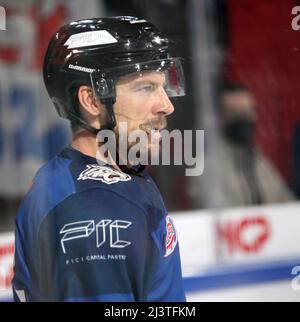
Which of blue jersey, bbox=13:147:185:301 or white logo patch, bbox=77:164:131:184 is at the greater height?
white logo patch, bbox=77:164:131:184

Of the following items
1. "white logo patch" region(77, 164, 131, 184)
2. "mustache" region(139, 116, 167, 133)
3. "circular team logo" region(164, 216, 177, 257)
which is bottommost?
"circular team logo" region(164, 216, 177, 257)

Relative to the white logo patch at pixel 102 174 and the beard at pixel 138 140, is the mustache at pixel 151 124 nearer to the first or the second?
the beard at pixel 138 140

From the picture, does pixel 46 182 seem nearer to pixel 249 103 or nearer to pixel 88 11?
pixel 88 11

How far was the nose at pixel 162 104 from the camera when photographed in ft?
6.89

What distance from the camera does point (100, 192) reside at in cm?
194

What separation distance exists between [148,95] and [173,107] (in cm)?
14

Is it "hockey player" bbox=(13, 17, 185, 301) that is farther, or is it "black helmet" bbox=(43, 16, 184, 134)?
"black helmet" bbox=(43, 16, 184, 134)

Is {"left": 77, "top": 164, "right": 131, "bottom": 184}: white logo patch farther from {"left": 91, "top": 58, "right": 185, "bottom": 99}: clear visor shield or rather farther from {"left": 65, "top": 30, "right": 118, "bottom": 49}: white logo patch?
{"left": 65, "top": 30, "right": 118, "bottom": 49}: white logo patch

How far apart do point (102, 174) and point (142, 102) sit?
227 mm

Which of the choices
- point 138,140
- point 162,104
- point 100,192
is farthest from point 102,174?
point 162,104

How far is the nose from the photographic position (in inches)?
82.7

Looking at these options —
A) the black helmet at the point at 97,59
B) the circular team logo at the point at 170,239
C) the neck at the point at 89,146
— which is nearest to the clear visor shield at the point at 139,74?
the black helmet at the point at 97,59

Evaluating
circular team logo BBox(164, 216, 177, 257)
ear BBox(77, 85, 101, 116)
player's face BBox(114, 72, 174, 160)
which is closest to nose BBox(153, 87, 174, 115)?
player's face BBox(114, 72, 174, 160)

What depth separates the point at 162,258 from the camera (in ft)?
6.39
